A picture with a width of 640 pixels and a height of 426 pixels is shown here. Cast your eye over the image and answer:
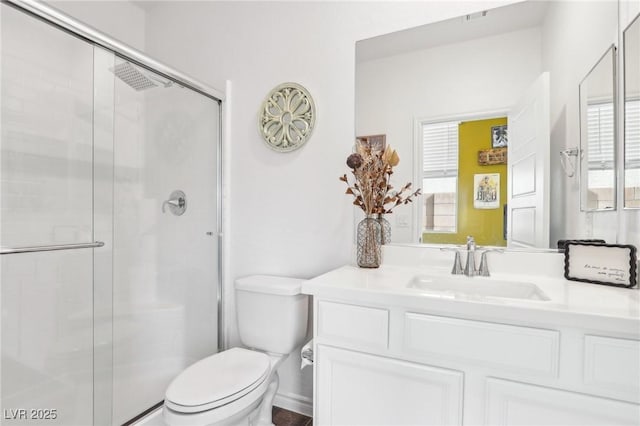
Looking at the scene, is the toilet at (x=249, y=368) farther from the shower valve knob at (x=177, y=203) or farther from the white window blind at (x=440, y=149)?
the white window blind at (x=440, y=149)

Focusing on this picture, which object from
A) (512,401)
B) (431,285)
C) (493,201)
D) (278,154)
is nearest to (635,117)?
(493,201)

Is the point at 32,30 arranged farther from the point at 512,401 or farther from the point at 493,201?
the point at 512,401

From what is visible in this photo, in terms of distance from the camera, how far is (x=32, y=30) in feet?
4.17

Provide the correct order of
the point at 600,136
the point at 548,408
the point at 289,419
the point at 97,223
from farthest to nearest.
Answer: the point at 289,419, the point at 97,223, the point at 600,136, the point at 548,408

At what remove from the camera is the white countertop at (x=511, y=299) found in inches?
32.9

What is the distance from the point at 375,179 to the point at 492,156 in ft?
1.61

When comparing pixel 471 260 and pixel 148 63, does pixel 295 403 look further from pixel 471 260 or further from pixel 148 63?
pixel 148 63

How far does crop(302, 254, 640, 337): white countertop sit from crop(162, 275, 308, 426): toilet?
37 cm

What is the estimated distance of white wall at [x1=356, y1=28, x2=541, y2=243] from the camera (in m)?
1.34

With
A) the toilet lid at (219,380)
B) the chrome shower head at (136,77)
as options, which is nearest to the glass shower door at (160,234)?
the chrome shower head at (136,77)

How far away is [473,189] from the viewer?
140cm

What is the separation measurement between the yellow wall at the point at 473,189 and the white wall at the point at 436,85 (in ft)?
0.27

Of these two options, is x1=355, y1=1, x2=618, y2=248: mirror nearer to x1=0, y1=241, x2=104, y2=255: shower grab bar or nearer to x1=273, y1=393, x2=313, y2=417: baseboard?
x1=273, y1=393, x2=313, y2=417: baseboard

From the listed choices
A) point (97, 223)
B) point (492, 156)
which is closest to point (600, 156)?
point (492, 156)
